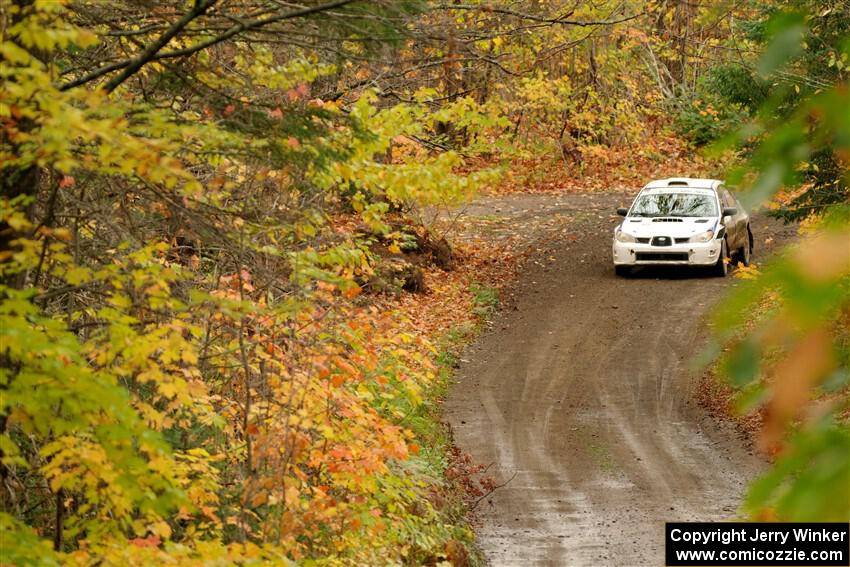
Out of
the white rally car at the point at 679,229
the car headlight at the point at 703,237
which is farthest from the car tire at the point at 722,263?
the car headlight at the point at 703,237

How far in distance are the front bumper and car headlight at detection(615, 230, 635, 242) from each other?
2.4 inches

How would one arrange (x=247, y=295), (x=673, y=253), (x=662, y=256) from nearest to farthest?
(x=247, y=295), (x=673, y=253), (x=662, y=256)

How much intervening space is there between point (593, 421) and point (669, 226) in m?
7.50

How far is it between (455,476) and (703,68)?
27968 mm

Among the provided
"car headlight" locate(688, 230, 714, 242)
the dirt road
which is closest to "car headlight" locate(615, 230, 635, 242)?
the dirt road

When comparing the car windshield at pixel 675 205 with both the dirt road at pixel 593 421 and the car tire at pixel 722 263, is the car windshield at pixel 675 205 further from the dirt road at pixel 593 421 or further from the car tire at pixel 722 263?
the dirt road at pixel 593 421

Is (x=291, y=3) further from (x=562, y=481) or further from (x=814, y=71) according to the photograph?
(x=814, y=71)

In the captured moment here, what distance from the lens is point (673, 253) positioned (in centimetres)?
2142

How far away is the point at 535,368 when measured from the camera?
17516 mm

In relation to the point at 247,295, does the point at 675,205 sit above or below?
above

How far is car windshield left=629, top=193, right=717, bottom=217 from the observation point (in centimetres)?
2167

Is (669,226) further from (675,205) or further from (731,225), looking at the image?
(731,225)

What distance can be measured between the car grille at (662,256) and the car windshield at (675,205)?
33.1 inches

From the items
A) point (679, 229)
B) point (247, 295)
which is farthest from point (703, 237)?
point (247, 295)
